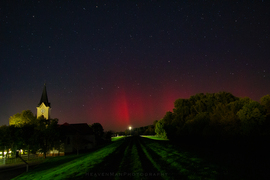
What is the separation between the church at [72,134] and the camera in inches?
1997

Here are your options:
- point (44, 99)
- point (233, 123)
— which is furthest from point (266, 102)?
point (44, 99)

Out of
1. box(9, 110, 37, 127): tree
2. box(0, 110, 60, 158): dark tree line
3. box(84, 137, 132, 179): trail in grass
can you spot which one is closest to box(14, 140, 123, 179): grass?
box(84, 137, 132, 179): trail in grass

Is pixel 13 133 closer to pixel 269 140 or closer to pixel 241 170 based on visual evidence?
pixel 241 170

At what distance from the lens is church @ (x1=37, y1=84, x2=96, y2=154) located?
166 ft

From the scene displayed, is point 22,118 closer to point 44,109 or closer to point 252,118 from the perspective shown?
point 44,109

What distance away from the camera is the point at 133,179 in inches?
517

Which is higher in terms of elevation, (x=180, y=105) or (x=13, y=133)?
(x=180, y=105)

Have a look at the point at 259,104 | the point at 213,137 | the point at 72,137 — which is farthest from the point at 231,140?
the point at 72,137

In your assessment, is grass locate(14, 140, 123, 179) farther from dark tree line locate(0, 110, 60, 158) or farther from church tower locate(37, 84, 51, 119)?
church tower locate(37, 84, 51, 119)

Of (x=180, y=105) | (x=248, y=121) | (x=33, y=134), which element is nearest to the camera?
(x=248, y=121)

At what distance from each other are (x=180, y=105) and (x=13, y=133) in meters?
62.1

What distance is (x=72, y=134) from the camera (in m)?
53.6

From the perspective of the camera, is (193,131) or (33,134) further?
(193,131)

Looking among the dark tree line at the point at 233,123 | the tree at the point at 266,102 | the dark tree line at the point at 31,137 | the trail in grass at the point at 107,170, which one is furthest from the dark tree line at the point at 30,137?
the tree at the point at 266,102
